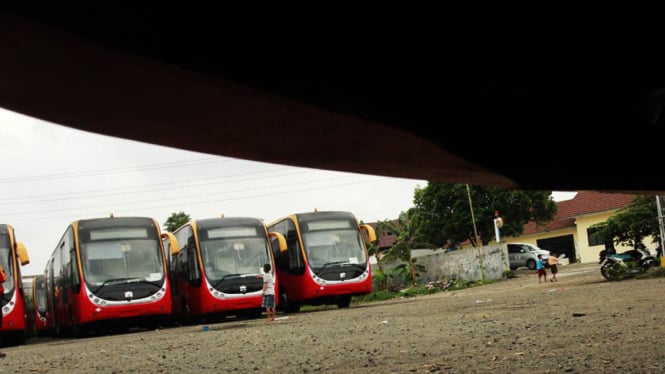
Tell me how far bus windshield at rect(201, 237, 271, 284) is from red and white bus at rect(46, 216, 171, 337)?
1.58 meters

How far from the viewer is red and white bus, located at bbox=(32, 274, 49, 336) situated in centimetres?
3272

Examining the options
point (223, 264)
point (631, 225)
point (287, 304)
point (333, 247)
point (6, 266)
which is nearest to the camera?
point (6, 266)

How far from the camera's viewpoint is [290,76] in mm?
2465

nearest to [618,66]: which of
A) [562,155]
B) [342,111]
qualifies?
[562,155]

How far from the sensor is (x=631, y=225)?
846 inches

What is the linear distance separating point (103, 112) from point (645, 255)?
21883 millimetres

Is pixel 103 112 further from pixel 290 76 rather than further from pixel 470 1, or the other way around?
pixel 470 1

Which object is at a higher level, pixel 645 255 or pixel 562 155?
pixel 562 155

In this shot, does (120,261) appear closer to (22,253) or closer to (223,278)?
(22,253)

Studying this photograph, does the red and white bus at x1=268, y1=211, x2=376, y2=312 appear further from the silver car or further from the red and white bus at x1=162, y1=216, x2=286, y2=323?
the silver car

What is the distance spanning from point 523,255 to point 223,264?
2801cm

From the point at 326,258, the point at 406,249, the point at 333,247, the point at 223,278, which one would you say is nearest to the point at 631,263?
the point at 333,247

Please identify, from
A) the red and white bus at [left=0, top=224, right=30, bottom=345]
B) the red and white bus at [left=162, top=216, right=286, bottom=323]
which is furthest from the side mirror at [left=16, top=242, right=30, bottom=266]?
the red and white bus at [left=162, top=216, right=286, bottom=323]

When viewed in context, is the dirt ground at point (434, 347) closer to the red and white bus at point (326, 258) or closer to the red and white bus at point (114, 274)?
the red and white bus at point (114, 274)
